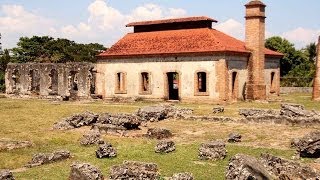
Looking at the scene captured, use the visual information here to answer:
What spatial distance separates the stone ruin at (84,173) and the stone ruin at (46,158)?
3234 mm

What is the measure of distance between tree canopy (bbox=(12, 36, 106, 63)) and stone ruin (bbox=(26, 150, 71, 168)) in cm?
5517

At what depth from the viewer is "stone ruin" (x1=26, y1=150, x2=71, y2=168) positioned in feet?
45.2

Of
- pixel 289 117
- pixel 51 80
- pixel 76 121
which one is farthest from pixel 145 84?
pixel 289 117

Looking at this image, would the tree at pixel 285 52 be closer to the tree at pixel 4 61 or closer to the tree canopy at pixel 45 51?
the tree canopy at pixel 45 51

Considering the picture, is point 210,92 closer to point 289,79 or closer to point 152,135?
point 152,135

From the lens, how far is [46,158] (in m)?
14.0

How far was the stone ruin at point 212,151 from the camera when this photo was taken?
14053 mm

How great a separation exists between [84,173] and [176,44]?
81.1ft

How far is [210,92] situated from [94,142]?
54.8 ft

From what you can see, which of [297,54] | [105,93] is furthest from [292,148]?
[297,54]

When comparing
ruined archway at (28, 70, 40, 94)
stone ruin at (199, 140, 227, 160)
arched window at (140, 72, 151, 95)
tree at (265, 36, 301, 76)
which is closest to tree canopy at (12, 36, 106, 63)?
ruined archway at (28, 70, 40, 94)

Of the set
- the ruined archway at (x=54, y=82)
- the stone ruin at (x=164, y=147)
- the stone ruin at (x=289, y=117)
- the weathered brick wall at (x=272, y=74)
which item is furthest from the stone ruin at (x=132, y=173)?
the ruined archway at (x=54, y=82)

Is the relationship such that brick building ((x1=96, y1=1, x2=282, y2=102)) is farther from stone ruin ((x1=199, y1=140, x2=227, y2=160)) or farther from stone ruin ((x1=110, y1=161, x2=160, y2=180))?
stone ruin ((x1=110, y1=161, x2=160, y2=180))

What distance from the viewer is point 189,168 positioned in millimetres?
12781
